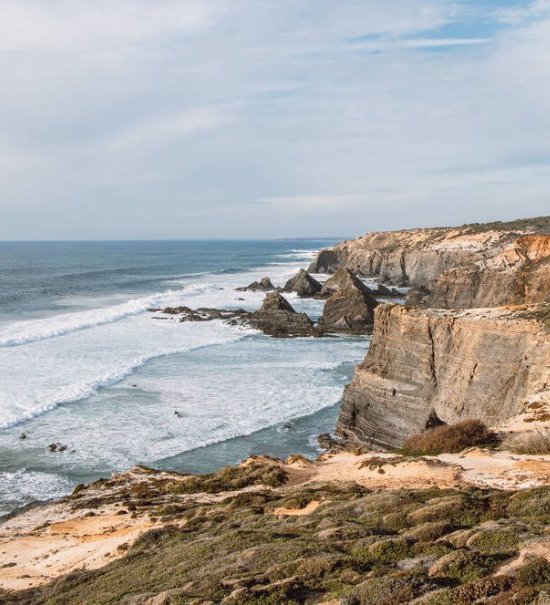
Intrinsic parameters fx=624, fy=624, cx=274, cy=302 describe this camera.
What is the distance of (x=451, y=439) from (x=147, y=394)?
18377 mm

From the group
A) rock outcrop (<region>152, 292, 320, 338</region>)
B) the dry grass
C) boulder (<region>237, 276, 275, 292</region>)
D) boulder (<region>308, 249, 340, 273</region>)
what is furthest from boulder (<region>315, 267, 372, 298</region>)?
the dry grass

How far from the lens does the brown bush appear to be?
17.8 meters

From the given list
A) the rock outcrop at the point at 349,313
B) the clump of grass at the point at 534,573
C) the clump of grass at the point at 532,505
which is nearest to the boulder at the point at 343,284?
the rock outcrop at the point at 349,313

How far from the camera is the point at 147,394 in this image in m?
32.3

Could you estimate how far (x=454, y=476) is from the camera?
49.3 ft

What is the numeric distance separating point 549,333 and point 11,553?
1682 cm

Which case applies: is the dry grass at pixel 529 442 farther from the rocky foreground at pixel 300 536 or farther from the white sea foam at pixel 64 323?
the white sea foam at pixel 64 323

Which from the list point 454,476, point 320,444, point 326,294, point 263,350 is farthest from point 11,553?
point 326,294

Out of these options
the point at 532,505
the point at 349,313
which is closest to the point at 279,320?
the point at 349,313

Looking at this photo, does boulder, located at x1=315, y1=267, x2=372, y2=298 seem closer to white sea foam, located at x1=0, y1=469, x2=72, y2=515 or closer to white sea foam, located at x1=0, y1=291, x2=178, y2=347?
white sea foam, located at x1=0, y1=291, x2=178, y2=347

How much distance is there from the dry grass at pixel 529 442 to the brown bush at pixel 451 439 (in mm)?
658

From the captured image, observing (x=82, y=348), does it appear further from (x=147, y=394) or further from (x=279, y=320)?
(x=279, y=320)

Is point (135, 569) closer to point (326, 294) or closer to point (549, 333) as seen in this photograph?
point (549, 333)

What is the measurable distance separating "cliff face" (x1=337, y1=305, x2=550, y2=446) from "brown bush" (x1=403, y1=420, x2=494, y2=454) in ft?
5.91
